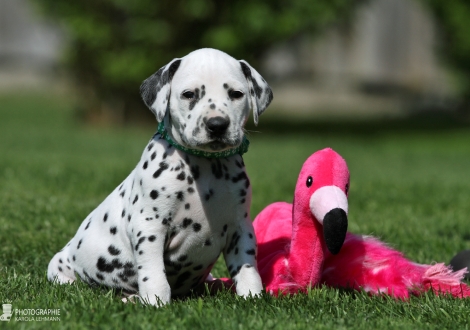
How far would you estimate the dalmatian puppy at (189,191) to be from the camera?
3980 mm

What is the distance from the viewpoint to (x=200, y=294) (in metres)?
4.53

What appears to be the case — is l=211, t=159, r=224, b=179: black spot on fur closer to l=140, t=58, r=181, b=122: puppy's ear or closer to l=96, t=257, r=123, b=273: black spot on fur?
l=140, t=58, r=181, b=122: puppy's ear

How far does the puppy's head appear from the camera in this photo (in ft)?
12.8

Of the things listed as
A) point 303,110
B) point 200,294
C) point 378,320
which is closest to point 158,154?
point 200,294

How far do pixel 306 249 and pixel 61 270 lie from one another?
1604 millimetres

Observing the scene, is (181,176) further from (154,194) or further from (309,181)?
(309,181)

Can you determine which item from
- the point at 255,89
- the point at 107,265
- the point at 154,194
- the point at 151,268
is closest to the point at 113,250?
the point at 107,265

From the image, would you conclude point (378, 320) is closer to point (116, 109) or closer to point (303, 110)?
point (116, 109)

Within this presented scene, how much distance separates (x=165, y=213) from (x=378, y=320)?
50.9 inches

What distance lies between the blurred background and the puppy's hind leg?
43.0 ft

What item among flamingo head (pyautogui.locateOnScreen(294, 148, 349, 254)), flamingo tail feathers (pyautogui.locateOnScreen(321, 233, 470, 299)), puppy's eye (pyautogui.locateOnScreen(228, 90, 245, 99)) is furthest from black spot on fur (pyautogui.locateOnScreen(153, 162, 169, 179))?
flamingo tail feathers (pyautogui.locateOnScreen(321, 233, 470, 299))

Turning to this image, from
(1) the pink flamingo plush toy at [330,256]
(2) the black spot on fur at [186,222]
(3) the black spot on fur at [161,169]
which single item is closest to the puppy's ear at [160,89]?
(3) the black spot on fur at [161,169]

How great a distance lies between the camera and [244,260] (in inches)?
165

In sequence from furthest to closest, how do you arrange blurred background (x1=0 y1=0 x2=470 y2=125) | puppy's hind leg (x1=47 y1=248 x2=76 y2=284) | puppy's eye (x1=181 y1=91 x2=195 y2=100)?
blurred background (x1=0 y1=0 x2=470 y2=125) < puppy's hind leg (x1=47 y1=248 x2=76 y2=284) < puppy's eye (x1=181 y1=91 x2=195 y2=100)
